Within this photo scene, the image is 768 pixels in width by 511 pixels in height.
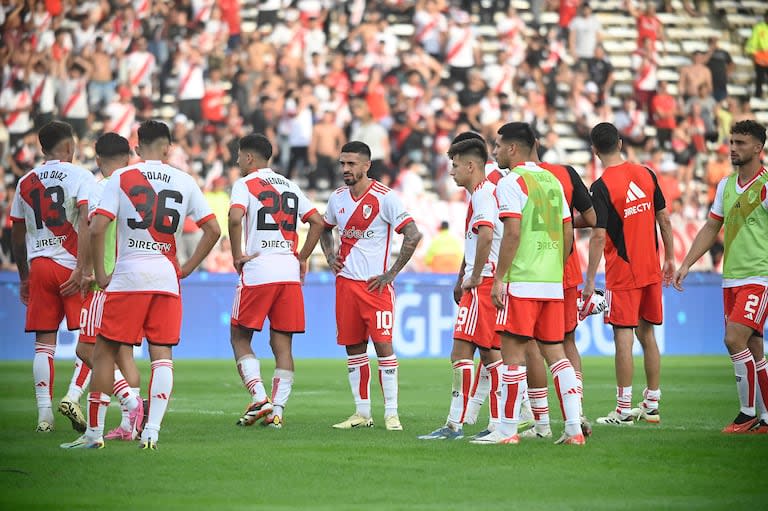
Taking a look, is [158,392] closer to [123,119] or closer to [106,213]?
[106,213]

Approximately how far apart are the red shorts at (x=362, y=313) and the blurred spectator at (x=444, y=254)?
11681mm

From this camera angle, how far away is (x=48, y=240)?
11336mm

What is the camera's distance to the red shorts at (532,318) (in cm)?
962

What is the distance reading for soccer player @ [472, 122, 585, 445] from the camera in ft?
31.5

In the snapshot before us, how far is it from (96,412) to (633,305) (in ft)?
17.0

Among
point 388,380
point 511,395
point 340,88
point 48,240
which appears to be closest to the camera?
point 511,395

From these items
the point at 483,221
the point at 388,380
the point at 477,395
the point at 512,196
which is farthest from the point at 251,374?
the point at 512,196

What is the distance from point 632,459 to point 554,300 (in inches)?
51.4

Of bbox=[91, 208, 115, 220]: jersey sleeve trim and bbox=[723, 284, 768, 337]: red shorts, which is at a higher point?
bbox=[91, 208, 115, 220]: jersey sleeve trim

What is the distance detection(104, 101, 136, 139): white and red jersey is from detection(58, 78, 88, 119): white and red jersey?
476 millimetres

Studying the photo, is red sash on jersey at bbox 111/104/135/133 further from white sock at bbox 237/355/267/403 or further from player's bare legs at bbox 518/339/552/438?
player's bare legs at bbox 518/339/552/438

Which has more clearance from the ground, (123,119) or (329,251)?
(123,119)

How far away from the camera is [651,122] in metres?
29.7

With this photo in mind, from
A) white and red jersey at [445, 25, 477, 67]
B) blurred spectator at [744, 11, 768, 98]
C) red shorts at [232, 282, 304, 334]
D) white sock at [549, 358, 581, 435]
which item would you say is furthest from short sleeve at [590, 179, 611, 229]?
blurred spectator at [744, 11, 768, 98]
